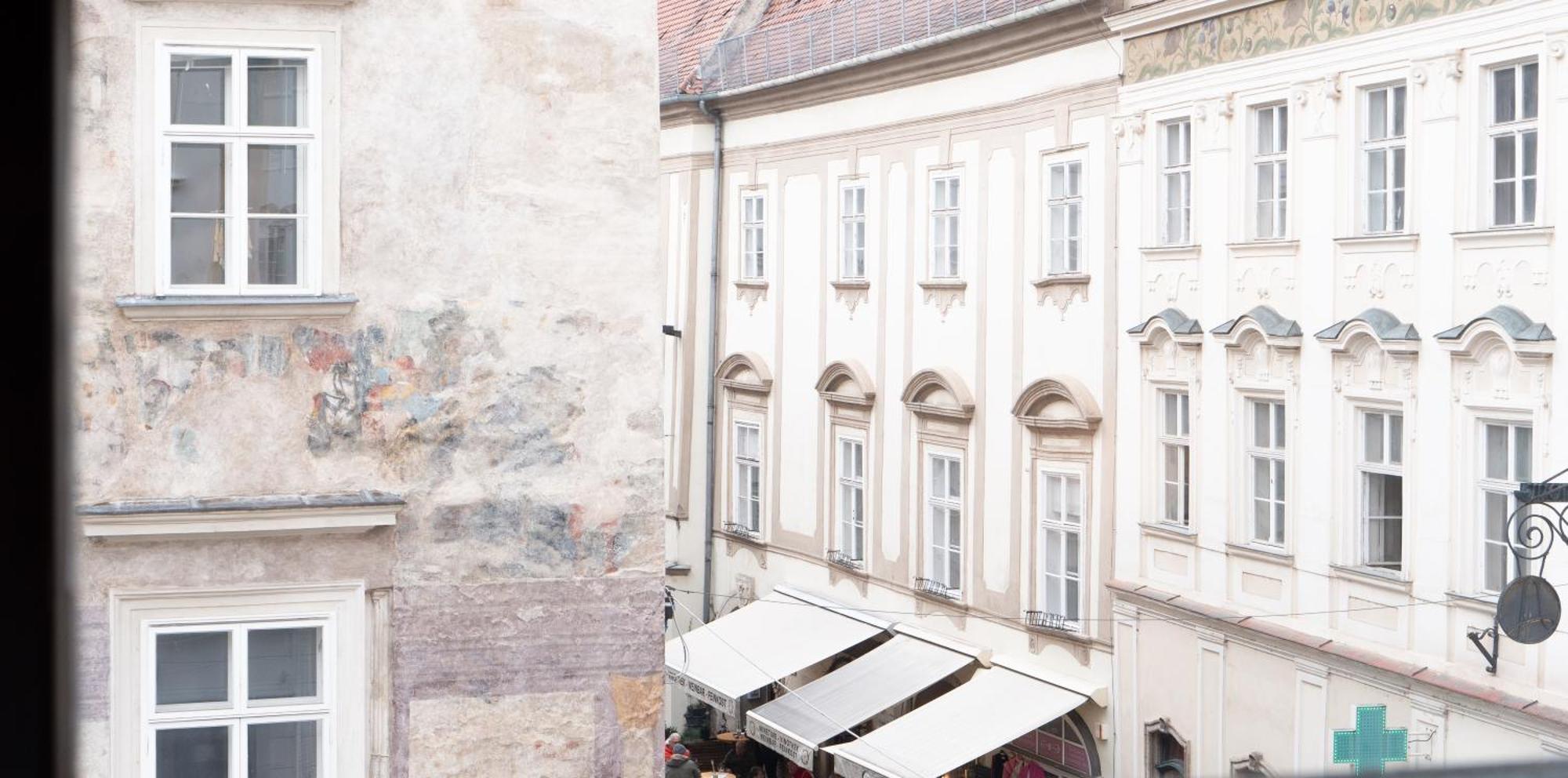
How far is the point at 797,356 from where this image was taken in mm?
23203

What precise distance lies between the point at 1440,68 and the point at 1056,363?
5.93 m

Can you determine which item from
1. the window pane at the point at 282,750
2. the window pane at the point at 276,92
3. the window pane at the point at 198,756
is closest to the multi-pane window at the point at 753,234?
the window pane at the point at 276,92

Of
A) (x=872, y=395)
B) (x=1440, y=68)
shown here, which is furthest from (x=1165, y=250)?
(x=872, y=395)

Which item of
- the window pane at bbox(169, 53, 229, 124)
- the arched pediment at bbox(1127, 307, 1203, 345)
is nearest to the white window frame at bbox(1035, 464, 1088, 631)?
the arched pediment at bbox(1127, 307, 1203, 345)

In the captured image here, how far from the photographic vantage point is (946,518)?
20.2 m

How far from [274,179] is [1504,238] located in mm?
8344

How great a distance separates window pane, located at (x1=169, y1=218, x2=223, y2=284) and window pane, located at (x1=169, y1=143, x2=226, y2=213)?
6 centimetres

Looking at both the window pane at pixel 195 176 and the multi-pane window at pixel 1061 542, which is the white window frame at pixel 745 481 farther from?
the window pane at pixel 195 176

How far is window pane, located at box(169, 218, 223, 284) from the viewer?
26.6 ft

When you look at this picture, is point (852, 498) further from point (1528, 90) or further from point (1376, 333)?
point (1528, 90)

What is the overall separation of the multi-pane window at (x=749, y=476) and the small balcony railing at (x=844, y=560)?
2135mm

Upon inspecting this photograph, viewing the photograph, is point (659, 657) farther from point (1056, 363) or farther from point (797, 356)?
point (797, 356)

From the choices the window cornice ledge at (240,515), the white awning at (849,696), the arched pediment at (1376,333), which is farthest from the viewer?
the white awning at (849,696)

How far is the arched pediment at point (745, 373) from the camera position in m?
23.9
